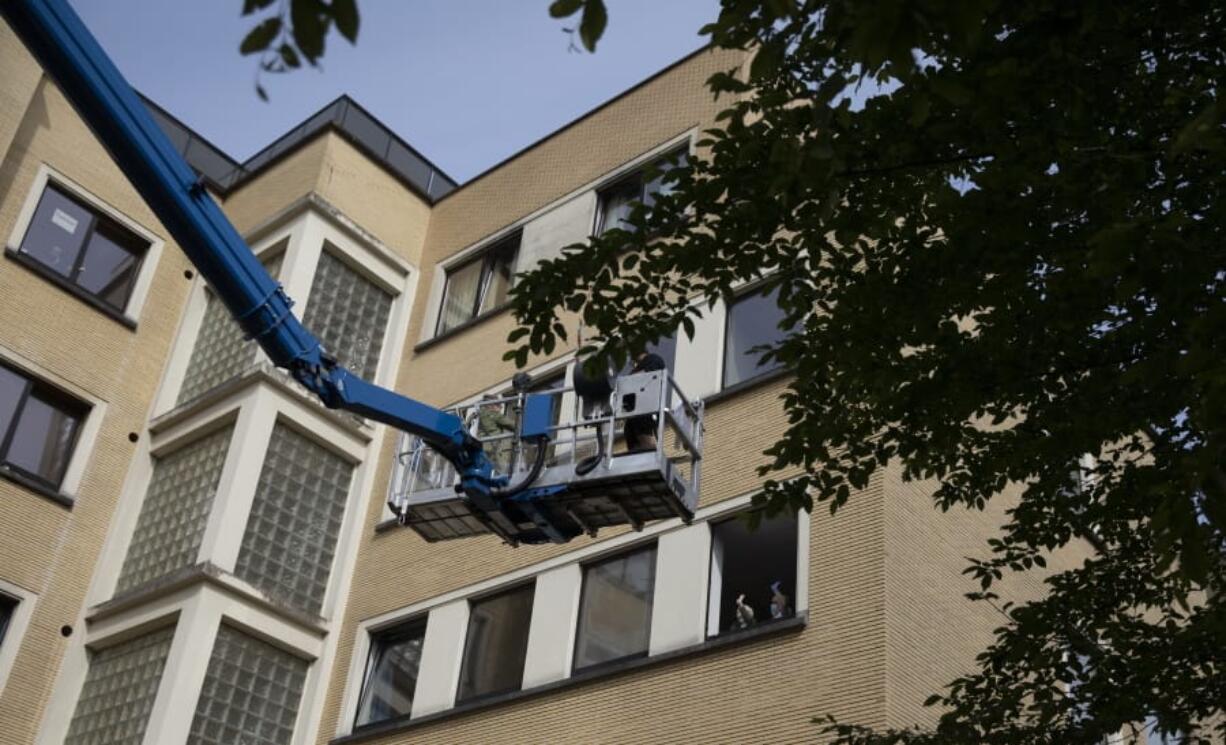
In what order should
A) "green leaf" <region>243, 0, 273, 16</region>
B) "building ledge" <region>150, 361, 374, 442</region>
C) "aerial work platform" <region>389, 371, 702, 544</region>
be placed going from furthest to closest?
"building ledge" <region>150, 361, 374, 442</region>
"aerial work platform" <region>389, 371, 702, 544</region>
"green leaf" <region>243, 0, 273, 16</region>

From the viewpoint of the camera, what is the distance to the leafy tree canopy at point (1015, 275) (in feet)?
25.5

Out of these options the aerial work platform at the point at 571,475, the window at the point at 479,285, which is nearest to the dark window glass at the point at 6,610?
the window at the point at 479,285

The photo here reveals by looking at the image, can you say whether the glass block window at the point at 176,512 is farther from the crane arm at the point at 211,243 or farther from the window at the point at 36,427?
the crane arm at the point at 211,243

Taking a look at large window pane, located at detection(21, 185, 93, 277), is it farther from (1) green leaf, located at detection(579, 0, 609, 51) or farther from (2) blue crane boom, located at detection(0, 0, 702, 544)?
(1) green leaf, located at detection(579, 0, 609, 51)

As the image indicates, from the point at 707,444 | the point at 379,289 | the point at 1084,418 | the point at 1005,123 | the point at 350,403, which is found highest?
the point at 379,289

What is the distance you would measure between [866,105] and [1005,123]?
3.00 feet

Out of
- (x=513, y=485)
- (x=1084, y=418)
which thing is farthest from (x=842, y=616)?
(x=1084, y=418)

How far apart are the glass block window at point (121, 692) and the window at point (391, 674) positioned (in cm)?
299

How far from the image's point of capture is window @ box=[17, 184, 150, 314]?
23719 millimetres

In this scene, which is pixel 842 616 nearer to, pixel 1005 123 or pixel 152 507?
pixel 1005 123

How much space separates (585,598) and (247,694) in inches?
208

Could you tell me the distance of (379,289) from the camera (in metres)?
25.8

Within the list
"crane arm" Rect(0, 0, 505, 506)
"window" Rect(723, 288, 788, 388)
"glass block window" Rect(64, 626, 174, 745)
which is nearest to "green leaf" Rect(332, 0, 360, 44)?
"crane arm" Rect(0, 0, 505, 506)

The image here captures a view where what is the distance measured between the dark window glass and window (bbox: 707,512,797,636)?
429 inches
